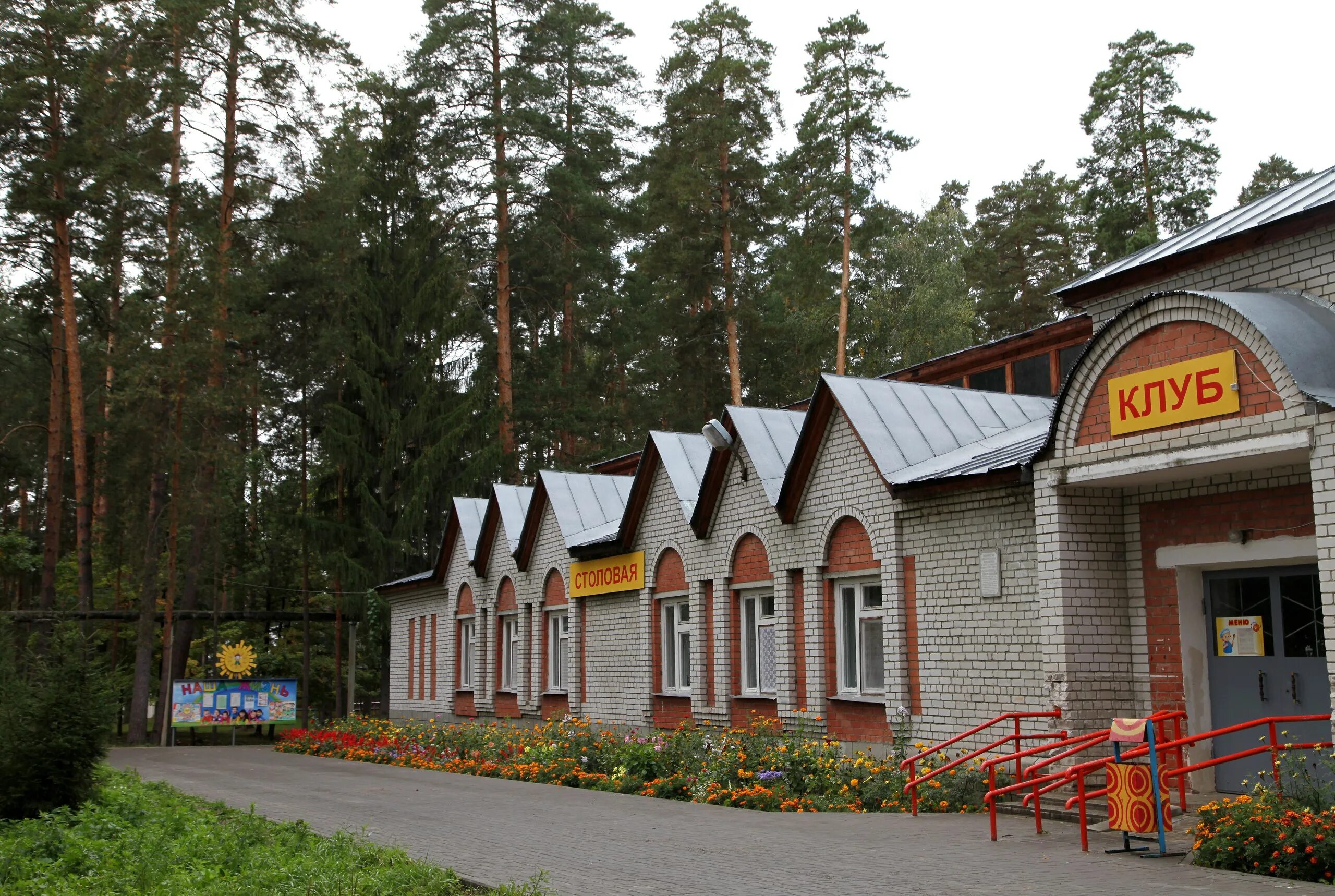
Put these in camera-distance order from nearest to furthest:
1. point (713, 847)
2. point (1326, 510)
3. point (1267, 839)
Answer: point (1267, 839), point (1326, 510), point (713, 847)

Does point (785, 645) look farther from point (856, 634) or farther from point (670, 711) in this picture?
point (670, 711)

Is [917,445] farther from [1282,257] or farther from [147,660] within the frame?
[147,660]

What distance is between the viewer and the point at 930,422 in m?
16.2

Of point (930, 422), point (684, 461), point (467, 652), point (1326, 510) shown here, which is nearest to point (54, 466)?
point (467, 652)

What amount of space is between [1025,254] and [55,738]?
1428 inches

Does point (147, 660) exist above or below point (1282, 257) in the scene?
below

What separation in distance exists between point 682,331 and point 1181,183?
47.7ft

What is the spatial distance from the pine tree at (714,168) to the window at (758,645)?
1615 cm

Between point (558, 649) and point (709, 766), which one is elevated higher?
point (558, 649)

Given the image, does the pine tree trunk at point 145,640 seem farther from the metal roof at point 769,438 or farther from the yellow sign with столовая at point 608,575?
the metal roof at point 769,438

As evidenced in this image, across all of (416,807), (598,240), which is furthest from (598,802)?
(598,240)

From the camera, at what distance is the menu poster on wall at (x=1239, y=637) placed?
36.9 ft

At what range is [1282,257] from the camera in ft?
35.4

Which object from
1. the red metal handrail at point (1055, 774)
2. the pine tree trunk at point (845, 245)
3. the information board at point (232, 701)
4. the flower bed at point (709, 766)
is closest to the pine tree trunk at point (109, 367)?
the information board at point (232, 701)
